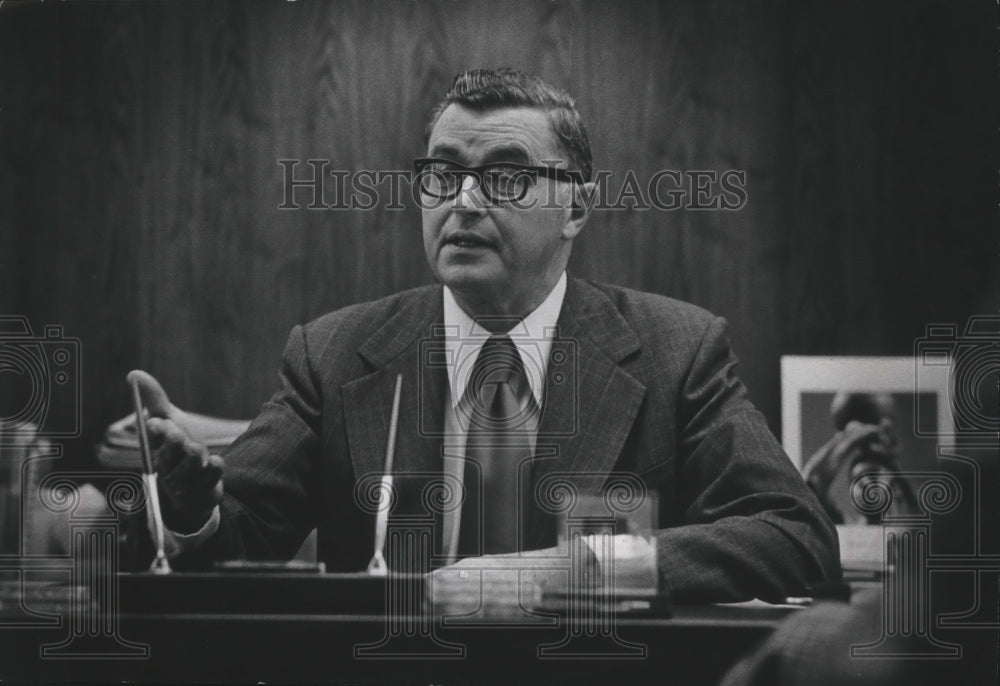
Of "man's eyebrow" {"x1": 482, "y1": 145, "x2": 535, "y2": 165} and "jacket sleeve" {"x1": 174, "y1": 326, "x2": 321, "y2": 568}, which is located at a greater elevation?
"man's eyebrow" {"x1": 482, "y1": 145, "x2": 535, "y2": 165}

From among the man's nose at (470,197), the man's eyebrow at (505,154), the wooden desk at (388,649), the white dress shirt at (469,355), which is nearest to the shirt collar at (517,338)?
the white dress shirt at (469,355)

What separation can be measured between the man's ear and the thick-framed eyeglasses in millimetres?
32

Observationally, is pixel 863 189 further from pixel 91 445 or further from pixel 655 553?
pixel 91 445

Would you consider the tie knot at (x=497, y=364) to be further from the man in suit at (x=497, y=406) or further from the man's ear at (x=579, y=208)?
the man's ear at (x=579, y=208)

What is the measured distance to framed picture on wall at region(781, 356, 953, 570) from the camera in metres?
3.82

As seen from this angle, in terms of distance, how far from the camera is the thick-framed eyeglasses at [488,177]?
12.4ft

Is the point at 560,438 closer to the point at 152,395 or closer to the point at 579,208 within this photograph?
the point at 579,208

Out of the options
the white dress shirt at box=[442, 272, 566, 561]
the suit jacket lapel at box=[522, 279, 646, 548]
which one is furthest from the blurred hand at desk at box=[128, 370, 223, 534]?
the suit jacket lapel at box=[522, 279, 646, 548]

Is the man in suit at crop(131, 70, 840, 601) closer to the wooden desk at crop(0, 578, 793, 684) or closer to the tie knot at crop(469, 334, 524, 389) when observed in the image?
the tie knot at crop(469, 334, 524, 389)

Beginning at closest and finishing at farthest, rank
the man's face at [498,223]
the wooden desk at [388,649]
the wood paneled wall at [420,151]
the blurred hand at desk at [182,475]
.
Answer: the wooden desk at [388,649]
the blurred hand at desk at [182,475]
the man's face at [498,223]
the wood paneled wall at [420,151]

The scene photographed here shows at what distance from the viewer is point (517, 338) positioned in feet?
12.8

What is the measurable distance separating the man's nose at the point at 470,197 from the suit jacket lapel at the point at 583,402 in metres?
0.38

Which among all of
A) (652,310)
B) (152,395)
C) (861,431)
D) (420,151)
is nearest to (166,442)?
(152,395)

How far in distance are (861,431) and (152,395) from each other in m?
2.12
